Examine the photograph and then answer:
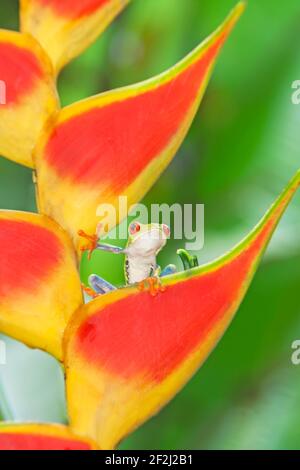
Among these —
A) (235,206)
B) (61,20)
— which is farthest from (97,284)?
(235,206)

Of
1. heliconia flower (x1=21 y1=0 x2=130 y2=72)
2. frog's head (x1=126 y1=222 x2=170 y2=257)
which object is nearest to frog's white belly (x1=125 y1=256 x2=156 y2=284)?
frog's head (x1=126 y1=222 x2=170 y2=257)

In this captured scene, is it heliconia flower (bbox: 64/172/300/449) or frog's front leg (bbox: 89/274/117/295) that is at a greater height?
frog's front leg (bbox: 89/274/117/295)

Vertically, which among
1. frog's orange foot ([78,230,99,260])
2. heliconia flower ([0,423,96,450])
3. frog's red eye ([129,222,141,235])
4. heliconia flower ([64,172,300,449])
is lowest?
heliconia flower ([0,423,96,450])

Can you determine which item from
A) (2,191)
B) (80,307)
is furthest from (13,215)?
(2,191)

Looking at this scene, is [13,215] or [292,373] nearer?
[13,215]

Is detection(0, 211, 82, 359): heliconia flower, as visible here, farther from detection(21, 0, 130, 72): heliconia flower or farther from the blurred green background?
the blurred green background

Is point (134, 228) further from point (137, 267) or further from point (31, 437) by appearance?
point (31, 437)
